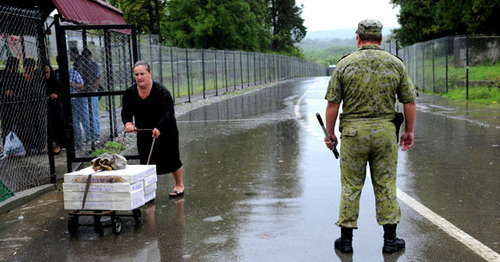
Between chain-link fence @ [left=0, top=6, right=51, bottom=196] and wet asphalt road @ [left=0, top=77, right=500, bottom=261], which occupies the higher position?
chain-link fence @ [left=0, top=6, right=51, bottom=196]

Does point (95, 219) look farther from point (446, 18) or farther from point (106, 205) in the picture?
point (446, 18)

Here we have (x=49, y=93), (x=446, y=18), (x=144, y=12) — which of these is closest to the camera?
(x=49, y=93)

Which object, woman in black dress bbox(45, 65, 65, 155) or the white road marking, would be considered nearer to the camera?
the white road marking

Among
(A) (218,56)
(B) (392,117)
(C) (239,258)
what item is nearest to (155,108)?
(C) (239,258)

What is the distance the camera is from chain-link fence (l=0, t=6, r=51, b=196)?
7816 millimetres

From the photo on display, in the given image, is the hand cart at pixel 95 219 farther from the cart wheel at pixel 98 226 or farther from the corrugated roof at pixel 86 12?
the corrugated roof at pixel 86 12

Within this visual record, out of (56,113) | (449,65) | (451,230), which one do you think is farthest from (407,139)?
(449,65)

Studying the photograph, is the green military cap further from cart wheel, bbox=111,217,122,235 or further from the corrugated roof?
the corrugated roof

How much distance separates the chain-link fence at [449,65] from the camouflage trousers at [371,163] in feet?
50.0

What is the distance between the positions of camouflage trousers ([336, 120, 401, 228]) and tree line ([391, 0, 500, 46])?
94.4 ft

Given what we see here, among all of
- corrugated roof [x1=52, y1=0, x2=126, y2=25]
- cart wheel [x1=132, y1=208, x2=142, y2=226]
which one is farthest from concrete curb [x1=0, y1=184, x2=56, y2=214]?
corrugated roof [x1=52, y1=0, x2=126, y2=25]

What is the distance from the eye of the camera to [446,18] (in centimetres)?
3759

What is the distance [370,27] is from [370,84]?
1.55 ft

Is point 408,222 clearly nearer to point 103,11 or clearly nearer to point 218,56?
point 103,11
